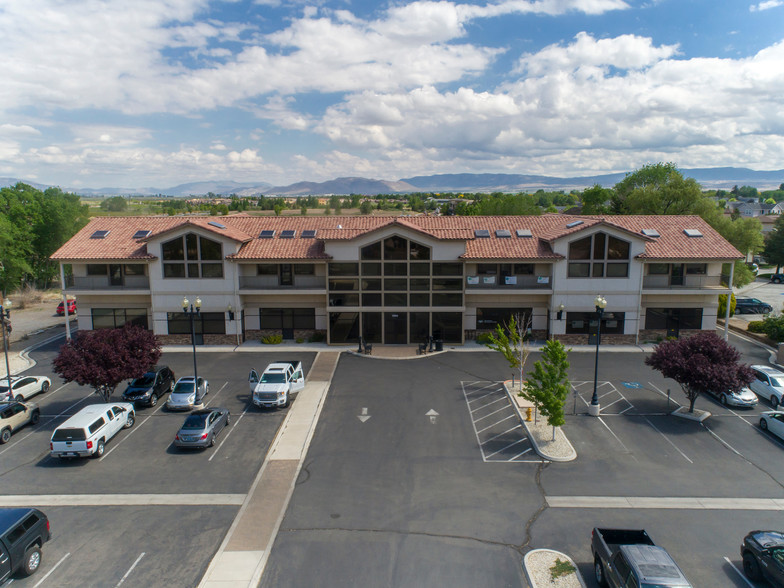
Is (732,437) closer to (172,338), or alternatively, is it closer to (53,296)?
(172,338)

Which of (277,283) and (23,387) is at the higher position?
(277,283)

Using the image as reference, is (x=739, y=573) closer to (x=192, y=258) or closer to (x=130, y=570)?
(x=130, y=570)

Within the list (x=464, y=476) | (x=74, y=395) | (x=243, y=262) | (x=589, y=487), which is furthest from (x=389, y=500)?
(x=243, y=262)

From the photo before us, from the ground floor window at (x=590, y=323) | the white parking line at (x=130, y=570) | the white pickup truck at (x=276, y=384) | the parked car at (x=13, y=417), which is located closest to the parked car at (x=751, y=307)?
the ground floor window at (x=590, y=323)

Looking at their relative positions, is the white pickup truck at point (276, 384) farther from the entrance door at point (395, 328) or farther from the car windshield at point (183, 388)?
the entrance door at point (395, 328)

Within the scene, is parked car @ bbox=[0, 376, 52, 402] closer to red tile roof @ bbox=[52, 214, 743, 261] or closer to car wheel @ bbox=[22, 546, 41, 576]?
red tile roof @ bbox=[52, 214, 743, 261]

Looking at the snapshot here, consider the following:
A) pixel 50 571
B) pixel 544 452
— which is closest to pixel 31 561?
pixel 50 571

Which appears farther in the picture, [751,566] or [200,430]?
[200,430]

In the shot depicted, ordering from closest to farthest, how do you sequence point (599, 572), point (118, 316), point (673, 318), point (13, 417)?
1. point (599, 572)
2. point (13, 417)
3. point (673, 318)
4. point (118, 316)
